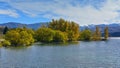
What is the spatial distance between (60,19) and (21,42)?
72.6 meters

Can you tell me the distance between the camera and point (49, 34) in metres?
143

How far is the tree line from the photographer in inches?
4058

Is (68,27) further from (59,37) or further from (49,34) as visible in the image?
(49,34)

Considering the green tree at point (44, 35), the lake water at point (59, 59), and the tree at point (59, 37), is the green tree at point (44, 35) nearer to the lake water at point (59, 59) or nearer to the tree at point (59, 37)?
the tree at point (59, 37)

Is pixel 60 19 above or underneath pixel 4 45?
above

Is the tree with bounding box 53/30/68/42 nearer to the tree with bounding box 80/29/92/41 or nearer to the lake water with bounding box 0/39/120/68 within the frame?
the tree with bounding box 80/29/92/41

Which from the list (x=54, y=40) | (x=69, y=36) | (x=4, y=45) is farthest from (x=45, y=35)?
(x=4, y=45)

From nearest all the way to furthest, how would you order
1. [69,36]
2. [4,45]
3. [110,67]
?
[110,67], [4,45], [69,36]

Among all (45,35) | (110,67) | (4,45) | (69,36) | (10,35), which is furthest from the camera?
(69,36)

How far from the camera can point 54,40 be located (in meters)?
148

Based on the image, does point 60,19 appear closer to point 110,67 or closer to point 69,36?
point 69,36

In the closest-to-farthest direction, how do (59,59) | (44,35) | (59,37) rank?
(59,59)
(44,35)
(59,37)

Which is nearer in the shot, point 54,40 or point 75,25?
point 54,40

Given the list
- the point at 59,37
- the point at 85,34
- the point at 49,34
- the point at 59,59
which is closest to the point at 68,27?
the point at 85,34
